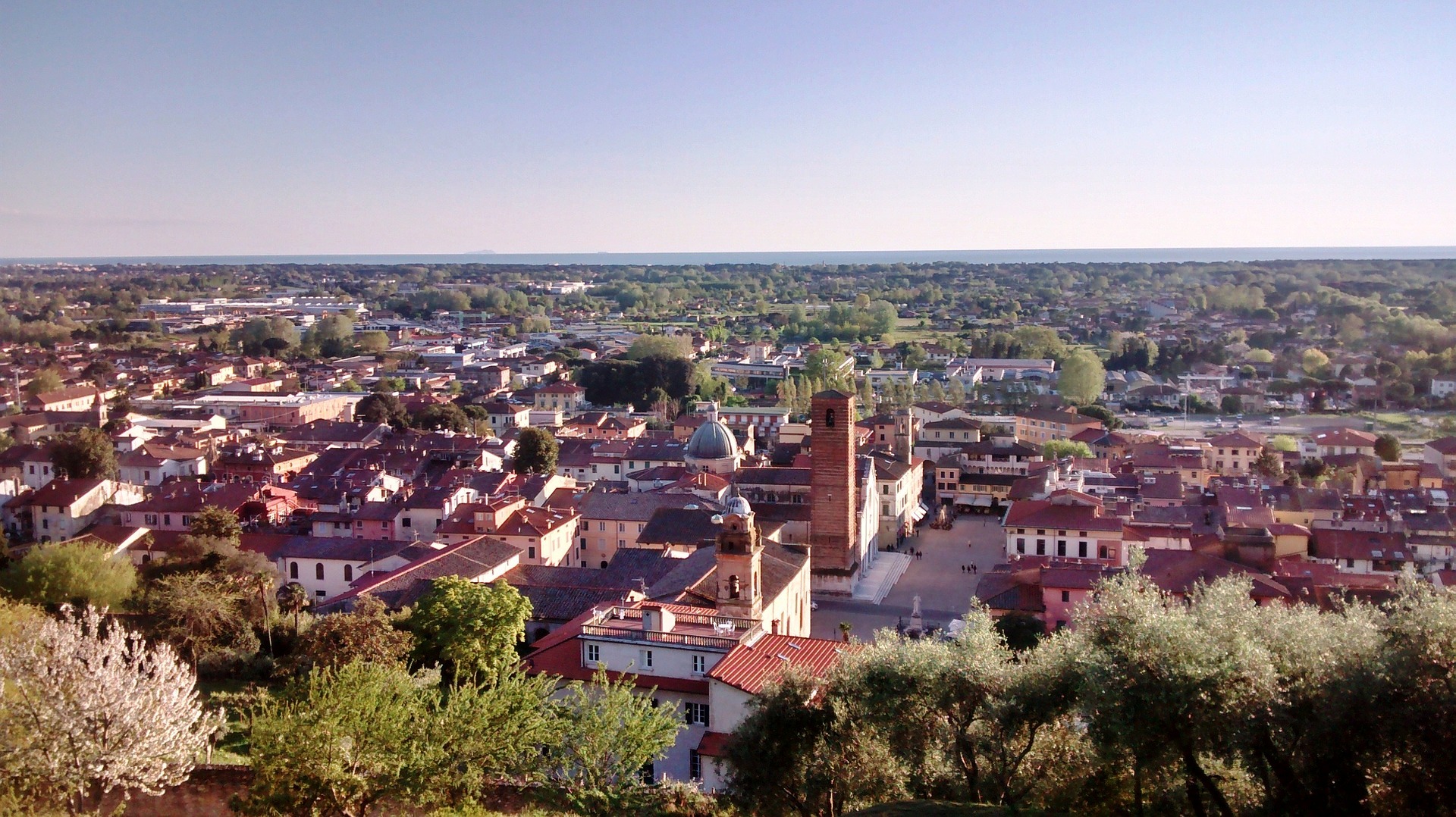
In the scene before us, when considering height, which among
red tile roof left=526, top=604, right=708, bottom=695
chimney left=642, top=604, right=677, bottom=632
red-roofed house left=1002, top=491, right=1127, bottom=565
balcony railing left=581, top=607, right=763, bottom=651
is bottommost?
red-roofed house left=1002, top=491, right=1127, bottom=565

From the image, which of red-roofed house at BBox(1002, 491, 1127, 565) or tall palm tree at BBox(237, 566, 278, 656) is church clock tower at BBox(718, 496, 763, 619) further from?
red-roofed house at BBox(1002, 491, 1127, 565)

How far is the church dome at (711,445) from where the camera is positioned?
33.8 m

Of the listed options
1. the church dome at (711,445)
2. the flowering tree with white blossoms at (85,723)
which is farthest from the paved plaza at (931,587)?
the flowering tree with white blossoms at (85,723)

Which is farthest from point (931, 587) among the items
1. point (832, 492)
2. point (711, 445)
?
point (711, 445)

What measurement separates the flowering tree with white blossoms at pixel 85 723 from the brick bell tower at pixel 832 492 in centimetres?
1816

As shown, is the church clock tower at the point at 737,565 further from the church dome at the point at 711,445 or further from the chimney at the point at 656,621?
the church dome at the point at 711,445

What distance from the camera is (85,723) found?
9188 millimetres

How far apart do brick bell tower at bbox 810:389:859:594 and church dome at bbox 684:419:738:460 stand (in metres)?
7.31

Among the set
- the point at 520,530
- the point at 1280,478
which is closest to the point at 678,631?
the point at 520,530

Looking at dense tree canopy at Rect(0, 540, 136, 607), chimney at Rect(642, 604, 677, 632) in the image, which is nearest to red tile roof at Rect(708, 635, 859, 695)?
chimney at Rect(642, 604, 677, 632)

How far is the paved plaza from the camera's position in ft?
77.7

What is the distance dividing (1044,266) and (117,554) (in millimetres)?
187389

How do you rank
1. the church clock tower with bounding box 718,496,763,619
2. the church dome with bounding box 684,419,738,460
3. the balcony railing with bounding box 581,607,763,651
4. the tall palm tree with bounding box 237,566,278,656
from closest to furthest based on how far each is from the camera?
the balcony railing with bounding box 581,607,763,651 < the church clock tower with bounding box 718,496,763,619 < the tall palm tree with bounding box 237,566,278,656 < the church dome with bounding box 684,419,738,460

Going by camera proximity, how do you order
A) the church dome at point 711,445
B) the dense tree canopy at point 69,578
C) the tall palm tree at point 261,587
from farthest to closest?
the church dome at point 711,445, the dense tree canopy at point 69,578, the tall palm tree at point 261,587
